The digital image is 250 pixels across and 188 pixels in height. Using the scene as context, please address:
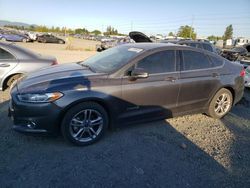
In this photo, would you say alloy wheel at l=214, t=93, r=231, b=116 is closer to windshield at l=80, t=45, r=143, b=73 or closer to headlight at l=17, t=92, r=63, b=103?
windshield at l=80, t=45, r=143, b=73

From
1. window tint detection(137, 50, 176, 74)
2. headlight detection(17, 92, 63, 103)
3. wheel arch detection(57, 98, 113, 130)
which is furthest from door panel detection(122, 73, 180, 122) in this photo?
headlight detection(17, 92, 63, 103)

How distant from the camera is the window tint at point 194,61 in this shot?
4.31 metres

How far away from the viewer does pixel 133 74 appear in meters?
3.64

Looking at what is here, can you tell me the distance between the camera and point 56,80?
346 cm

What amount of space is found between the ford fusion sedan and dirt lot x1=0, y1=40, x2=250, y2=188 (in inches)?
11.7

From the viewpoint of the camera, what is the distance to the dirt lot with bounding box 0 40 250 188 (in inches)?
112

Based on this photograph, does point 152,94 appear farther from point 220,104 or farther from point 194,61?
point 220,104

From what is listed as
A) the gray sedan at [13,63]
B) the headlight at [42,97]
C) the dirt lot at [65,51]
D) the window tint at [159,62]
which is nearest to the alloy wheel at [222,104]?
the window tint at [159,62]

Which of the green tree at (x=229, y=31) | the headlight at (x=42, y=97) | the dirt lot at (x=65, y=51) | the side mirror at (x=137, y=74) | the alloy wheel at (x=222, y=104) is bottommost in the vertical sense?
the dirt lot at (x=65, y=51)

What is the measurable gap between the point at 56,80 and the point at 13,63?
289 cm

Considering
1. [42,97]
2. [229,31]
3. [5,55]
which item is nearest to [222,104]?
[42,97]

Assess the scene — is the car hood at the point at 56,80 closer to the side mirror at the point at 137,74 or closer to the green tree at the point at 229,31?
the side mirror at the point at 137,74

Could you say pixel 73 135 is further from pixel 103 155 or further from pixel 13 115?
pixel 13 115

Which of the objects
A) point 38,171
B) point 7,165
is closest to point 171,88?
point 38,171
